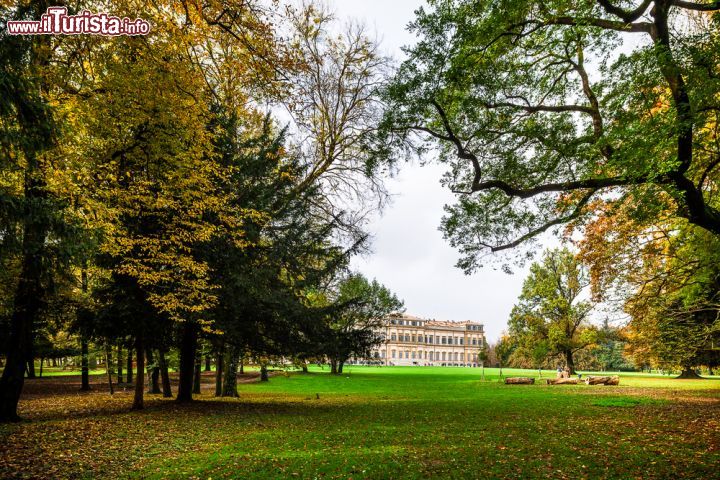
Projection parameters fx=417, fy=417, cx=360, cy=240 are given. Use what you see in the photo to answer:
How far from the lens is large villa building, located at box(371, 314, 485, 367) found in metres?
108

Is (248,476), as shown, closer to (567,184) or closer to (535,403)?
(567,184)

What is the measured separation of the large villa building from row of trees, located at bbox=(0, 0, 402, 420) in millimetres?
91649

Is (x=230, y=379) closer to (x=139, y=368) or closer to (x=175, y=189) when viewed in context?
(x=139, y=368)

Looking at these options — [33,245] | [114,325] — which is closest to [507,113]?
[33,245]

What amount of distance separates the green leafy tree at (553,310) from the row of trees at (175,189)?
28.9 meters

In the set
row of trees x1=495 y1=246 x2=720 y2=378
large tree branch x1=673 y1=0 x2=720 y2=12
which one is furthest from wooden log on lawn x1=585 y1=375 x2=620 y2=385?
large tree branch x1=673 y1=0 x2=720 y2=12

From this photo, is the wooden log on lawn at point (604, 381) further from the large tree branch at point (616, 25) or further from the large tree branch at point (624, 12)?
the large tree branch at point (624, 12)

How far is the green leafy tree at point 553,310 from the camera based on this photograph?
39375 millimetres

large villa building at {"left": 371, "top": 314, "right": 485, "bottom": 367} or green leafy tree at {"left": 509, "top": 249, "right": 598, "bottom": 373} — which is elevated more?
green leafy tree at {"left": 509, "top": 249, "right": 598, "bottom": 373}

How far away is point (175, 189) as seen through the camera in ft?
37.6

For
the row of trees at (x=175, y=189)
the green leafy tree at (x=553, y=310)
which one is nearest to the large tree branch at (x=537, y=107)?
the row of trees at (x=175, y=189)

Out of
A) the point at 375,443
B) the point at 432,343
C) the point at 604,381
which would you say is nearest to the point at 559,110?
the point at 375,443

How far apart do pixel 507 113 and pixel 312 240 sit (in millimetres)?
8514

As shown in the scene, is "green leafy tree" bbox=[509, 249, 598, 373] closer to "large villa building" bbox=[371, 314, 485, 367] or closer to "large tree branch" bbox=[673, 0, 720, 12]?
"large tree branch" bbox=[673, 0, 720, 12]
